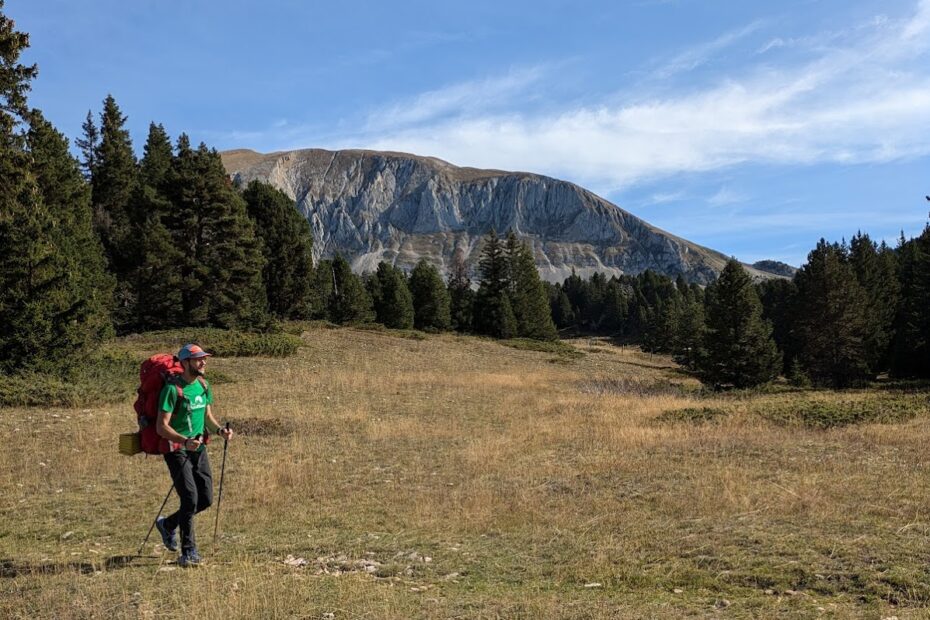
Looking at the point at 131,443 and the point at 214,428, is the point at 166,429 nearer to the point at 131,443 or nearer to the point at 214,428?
the point at 131,443

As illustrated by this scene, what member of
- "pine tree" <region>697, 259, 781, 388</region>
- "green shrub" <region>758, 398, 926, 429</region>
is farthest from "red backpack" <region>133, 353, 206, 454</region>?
"pine tree" <region>697, 259, 781, 388</region>

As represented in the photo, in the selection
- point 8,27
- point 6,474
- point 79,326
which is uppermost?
point 8,27

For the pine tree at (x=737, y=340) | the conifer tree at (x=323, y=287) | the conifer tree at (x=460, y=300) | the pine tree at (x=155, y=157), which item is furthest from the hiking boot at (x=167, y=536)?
the conifer tree at (x=323, y=287)

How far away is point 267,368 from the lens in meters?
25.4

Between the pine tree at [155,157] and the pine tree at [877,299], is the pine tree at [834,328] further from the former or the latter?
the pine tree at [155,157]

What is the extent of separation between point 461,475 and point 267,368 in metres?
16.6

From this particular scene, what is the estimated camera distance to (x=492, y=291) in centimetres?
6119

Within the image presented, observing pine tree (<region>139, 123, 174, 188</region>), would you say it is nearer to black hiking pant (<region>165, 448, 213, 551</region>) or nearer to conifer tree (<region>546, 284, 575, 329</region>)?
black hiking pant (<region>165, 448, 213, 551</region>)

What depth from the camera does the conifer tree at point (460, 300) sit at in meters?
66.8

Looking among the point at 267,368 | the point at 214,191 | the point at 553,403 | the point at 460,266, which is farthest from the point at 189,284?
the point at 460,266

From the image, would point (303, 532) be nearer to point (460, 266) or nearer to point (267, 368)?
point (267, 368)

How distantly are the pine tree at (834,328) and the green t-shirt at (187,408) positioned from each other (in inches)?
1653

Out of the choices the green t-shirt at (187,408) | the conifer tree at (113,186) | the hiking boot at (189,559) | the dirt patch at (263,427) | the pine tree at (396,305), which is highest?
the conifer tree at (113,186)

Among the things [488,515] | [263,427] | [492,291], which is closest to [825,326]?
[492,291]
